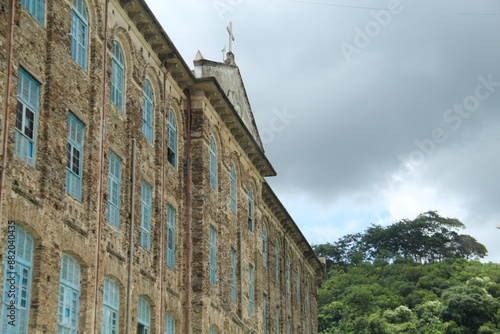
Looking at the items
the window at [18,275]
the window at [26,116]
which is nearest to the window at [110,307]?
the window at [18,275]

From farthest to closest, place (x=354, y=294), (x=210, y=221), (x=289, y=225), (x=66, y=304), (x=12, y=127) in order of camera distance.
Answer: (x=354, y=294) < (x=289, y=225) < (x=210, y=221) < (x=66, y=304) < (x=12, y=127)

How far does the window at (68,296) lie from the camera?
747 inches

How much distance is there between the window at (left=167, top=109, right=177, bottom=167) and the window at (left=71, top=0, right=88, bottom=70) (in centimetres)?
652

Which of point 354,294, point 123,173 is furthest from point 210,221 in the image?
point 354,294

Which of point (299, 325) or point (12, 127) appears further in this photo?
point (299, 325)

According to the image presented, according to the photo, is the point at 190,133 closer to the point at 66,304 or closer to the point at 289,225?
the point at 66,304

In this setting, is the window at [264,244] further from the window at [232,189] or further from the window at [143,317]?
the window at [143,317]

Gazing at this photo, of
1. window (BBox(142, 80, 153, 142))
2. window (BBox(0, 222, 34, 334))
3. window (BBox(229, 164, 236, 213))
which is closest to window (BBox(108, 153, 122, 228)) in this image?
window (BBox(142, 80, 153, 142))

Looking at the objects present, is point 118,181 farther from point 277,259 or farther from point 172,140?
point 277,259

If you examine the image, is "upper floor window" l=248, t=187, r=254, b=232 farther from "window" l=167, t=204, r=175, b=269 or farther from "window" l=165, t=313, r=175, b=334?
"window" l=165, t=313, r=175, b=334

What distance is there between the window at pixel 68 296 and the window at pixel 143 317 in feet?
12.9

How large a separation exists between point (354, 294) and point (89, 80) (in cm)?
7843

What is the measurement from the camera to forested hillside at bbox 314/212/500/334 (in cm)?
8025

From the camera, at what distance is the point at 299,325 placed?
48.4m
